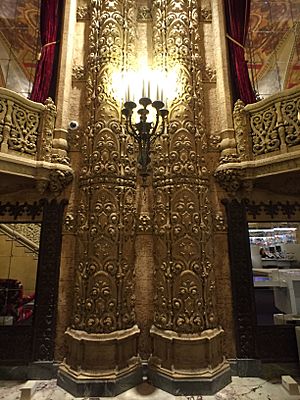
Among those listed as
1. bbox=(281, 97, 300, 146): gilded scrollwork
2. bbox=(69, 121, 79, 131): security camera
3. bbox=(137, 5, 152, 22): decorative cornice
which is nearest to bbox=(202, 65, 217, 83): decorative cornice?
bbox=(281, 97, 300, 146): gilded scrollwork

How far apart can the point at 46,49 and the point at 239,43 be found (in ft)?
10.2

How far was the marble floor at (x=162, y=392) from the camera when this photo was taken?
8.85 ft

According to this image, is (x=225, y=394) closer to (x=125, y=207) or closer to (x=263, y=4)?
(x=125, y=207)

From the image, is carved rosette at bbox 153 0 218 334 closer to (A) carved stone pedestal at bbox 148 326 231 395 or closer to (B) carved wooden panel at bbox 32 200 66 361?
(A) carved stone pedestal at bbox 148 326 231 395

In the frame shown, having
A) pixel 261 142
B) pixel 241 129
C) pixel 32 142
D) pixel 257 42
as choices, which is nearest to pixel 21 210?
pixel 32 142

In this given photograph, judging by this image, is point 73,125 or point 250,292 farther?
point 73,125

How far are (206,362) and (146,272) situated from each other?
1262mm

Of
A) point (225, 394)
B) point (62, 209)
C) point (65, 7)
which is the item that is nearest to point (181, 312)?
point (225, 394)

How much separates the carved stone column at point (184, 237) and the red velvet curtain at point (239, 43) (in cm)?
59

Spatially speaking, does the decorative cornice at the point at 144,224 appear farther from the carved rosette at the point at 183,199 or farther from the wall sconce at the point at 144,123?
the wall sconce at the point at 144,123

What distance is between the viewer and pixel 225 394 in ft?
9.11

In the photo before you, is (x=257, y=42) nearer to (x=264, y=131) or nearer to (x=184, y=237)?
(x=264, y=131)

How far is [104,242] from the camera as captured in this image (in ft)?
10.5

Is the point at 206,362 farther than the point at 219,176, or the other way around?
the point at 219,176
